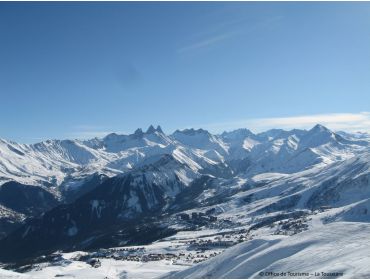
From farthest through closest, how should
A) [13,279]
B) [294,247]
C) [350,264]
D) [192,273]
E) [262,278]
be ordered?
[13,279]
[192,273]
[294,247]
[262,278]
[350,264]

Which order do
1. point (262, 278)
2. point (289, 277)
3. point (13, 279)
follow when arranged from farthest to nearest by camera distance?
1. point (13, 279)
2. point (262, 278)
3. point (289, 277)

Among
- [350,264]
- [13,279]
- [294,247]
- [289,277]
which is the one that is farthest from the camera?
[13,279]

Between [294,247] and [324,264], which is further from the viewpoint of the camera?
[294,247]

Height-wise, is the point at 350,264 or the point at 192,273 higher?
the point at 350,264

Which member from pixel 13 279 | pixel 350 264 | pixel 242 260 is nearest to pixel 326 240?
pixel 242 260

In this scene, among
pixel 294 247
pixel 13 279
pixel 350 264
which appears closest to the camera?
pixel 350 264

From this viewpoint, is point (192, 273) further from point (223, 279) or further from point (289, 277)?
point (289, 277)

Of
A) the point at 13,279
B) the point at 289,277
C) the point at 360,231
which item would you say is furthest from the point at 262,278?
the point at 13,279

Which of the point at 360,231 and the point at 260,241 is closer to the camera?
the point at 360,231

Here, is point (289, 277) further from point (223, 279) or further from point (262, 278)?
point (223, 279)
